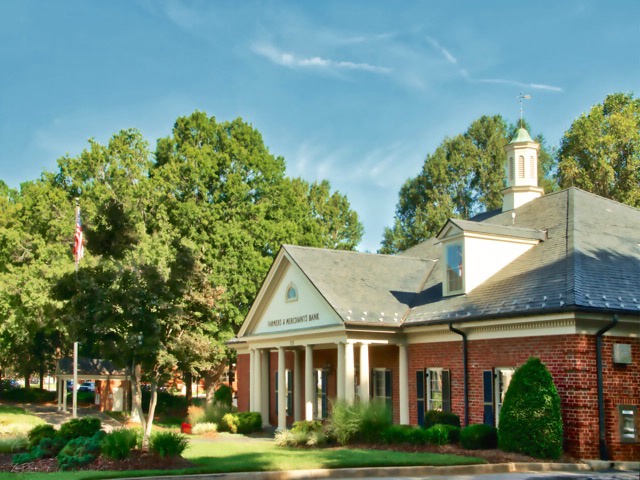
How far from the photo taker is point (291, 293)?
27.9m

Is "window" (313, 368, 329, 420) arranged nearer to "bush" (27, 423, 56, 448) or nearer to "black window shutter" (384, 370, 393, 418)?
"black window shutter" (384, 370, 393, 418)

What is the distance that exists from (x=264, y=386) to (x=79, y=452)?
50.1 feet

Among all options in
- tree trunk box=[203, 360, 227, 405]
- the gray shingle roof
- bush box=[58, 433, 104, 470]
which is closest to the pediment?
the gray shingle roof

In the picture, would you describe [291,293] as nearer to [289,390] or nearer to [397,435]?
[289,390]

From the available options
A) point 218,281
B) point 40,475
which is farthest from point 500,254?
point 218,281

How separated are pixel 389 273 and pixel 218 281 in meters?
13.3

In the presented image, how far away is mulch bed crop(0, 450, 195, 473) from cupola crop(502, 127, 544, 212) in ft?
54.2

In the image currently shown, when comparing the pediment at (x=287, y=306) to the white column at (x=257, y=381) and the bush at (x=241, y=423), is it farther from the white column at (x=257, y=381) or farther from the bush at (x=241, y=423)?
the bush at (x=241, y=423)

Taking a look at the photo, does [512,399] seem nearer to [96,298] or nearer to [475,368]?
[475,368]

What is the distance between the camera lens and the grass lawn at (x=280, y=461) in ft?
46.9

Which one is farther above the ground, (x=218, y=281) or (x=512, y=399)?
(x=218, y=281)

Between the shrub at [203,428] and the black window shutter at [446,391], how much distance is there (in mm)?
10269

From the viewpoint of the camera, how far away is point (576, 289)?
17.8 m

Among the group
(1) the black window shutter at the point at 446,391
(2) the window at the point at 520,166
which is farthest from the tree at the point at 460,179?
(1) the black window shutter at the point at 446,391
